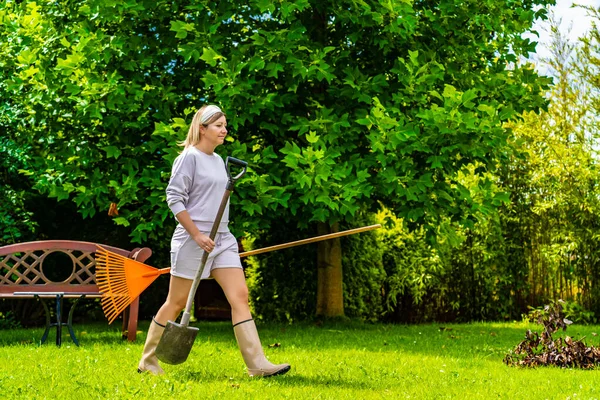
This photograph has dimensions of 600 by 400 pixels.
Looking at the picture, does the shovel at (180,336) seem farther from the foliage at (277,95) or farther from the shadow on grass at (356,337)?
the foliage at (277,95)

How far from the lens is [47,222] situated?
11.5 m

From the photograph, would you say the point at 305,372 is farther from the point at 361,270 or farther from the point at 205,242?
the point at 361,270

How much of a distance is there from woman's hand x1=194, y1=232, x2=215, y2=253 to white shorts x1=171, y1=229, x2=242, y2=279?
22 centimetres

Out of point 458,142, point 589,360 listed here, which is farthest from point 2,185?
point 589,360

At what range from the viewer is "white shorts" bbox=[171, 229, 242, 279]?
5.53 m

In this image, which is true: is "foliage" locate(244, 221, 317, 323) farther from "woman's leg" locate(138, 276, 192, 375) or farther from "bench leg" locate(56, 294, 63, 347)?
"woman's leg" locate(138, 276, 192, 375)

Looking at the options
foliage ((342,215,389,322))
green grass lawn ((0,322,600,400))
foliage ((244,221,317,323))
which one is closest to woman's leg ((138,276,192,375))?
green grass lawn ((0,322,600,400))

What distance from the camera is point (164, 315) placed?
18.5 feet

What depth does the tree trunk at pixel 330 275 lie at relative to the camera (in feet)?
36.6

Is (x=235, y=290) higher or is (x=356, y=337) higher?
(x=235, y=290)

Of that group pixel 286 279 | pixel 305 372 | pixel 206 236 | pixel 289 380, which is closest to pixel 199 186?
pixel 206 236

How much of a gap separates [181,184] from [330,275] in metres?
5.99

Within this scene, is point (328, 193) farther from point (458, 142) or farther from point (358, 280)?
point (358, 280)

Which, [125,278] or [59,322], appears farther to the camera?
[59,322]
